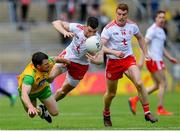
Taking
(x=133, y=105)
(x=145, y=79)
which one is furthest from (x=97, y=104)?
(x=145, y=79)

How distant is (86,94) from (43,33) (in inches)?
256

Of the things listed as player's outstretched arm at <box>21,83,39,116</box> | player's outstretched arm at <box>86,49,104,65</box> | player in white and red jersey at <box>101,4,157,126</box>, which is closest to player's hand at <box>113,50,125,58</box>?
player's outstretched arm at <box>86,49,104,65</box>

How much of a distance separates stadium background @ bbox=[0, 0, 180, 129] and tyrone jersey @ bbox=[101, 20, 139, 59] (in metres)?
14.7

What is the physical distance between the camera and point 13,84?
32469 mm

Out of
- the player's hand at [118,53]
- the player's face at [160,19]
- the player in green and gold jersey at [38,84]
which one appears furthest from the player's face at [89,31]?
the player's face at [160,19]

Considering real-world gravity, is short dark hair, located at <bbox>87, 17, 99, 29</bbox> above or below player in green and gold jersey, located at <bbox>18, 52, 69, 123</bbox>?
above

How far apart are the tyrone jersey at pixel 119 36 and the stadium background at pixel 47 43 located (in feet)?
48.1

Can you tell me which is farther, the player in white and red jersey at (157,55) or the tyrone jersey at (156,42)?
the tyrone jersey at (156,42)

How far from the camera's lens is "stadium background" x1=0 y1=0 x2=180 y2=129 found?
3328 cm

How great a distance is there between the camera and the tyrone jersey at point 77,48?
17.3 meters

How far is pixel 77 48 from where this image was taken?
17.5 m

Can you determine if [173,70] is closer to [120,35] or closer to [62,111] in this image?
[62,111]

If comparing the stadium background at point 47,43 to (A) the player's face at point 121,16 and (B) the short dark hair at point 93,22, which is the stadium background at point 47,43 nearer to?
(A) the player's face at point 121,16

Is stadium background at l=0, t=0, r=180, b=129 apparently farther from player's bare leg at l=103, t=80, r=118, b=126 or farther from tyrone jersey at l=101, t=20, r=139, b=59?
tyrone jersey at l=101, t=20, r=139, b=59
